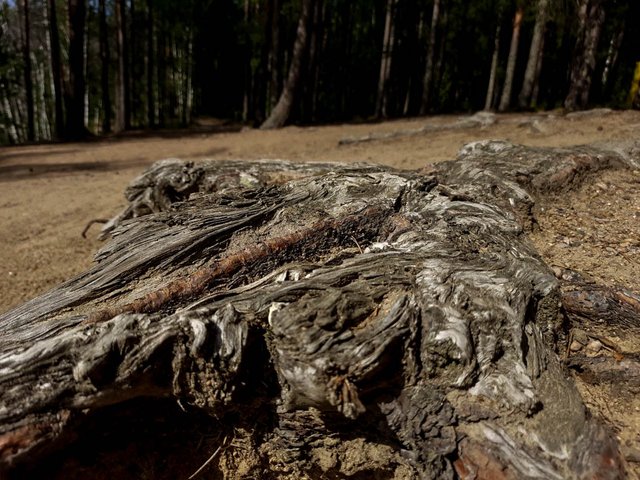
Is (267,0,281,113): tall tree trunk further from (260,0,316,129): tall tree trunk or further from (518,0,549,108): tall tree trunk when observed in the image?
(518,0,549,108): tall tree trunk

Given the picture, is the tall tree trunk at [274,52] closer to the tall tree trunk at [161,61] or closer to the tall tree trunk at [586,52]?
the tall tree trunk at [586,52]

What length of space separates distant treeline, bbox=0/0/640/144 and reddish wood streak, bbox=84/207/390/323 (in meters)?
10.0

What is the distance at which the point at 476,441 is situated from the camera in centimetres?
178

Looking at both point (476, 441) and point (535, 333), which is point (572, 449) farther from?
point (535, 333)

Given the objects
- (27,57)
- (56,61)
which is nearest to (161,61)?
(27,57)

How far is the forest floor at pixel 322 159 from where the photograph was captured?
109 inches

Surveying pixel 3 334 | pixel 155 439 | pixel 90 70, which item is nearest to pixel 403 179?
pixel 155 439

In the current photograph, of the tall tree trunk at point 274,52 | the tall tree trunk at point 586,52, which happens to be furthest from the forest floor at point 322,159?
the tall tree trunk at point 274,52

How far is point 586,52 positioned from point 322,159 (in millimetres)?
6982

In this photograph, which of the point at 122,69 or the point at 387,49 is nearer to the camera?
the point at 122,69

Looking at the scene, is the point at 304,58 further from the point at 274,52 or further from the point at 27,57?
the point at 27,57

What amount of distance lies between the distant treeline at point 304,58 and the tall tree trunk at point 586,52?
0.03 meters

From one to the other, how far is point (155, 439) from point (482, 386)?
1.44 meters

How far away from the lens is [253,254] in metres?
2.55
